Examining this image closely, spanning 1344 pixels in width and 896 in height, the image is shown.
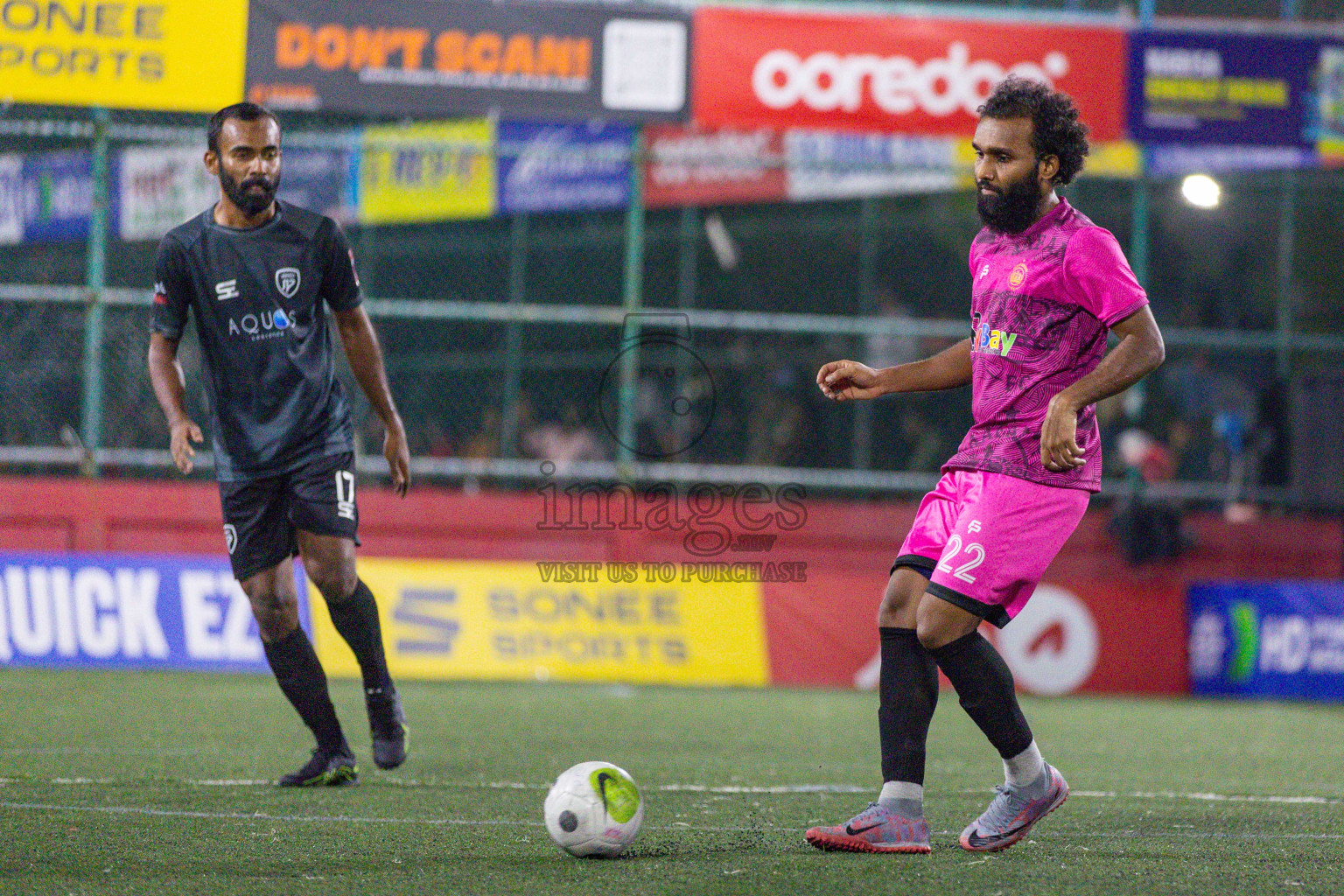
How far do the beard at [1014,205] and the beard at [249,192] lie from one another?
2612 mm

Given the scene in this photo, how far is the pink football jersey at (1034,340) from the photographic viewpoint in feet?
14.7

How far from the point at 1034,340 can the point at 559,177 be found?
51.0 ft

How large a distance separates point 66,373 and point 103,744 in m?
6.24

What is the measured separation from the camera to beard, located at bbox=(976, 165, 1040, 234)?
454 cm

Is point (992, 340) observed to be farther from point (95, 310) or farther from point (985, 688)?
point (95, 310)

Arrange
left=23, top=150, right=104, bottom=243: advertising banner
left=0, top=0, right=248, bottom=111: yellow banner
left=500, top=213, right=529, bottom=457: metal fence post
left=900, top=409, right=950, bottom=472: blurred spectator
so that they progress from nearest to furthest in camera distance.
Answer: left=0, top=0, right=248, bottom=111: yellow banner, left=900, top=409, right=950, bottom=472: blurred spectator, left=23, top=150, right=104, bottom=243: advertising banner, left=500, top=213, right=529, bottom=457: metal fence post

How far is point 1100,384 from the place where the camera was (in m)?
4.30

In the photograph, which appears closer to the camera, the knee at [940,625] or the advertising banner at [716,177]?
the knee at [940,625]

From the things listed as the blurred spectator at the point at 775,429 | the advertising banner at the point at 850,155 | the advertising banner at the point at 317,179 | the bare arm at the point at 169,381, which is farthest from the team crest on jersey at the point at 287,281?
the advertising banner at the point at 850,155

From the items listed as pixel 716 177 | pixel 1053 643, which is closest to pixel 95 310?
pixel 1053 643

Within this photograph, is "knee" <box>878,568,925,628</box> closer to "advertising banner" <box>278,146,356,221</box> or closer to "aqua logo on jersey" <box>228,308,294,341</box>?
"aqua logo on jersey" <box>228,308,294,341</box>

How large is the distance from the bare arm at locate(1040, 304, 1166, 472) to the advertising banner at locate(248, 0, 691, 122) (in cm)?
873

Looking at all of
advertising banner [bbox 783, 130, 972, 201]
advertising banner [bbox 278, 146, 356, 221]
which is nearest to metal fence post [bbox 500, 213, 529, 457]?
advertising banner [bbox 278, 146, 356, 221]

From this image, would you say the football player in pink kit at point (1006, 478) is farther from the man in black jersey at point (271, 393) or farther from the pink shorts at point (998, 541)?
the man in black jersey at point (271, 393)
